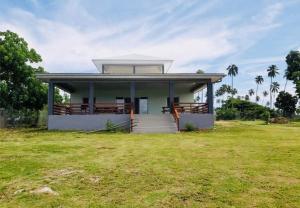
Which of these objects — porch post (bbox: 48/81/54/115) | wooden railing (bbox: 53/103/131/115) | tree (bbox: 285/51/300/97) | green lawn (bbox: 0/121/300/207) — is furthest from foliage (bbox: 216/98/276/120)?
green lawn (bbox: 0/121/300/207)

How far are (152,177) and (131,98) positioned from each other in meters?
18.2

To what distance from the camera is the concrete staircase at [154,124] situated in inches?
899

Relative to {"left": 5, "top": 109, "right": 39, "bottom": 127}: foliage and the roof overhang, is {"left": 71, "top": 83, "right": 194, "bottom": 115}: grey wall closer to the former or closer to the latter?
the roof overhang

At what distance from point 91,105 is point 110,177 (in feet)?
59.4

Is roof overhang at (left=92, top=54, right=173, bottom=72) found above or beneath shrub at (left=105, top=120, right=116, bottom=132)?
above

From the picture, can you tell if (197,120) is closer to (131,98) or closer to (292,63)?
(131,98)

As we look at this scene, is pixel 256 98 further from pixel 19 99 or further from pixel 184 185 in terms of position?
pixel 184 185

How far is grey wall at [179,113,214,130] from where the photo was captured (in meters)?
25.4

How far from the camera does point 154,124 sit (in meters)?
24.3

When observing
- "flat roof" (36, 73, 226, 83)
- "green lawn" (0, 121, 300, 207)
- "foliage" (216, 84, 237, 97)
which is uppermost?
"foliage" (216, 84, 237, 97)

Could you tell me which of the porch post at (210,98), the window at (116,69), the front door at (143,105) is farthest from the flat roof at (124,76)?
the front door at (143,105)

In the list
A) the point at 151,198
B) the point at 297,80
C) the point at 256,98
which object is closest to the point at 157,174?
the point at 151,198

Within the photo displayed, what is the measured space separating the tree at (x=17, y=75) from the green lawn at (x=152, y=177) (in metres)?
21.4

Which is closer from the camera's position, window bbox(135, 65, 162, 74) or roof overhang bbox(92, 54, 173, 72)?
roof overhang bbox(92, 54, 173, 72)
